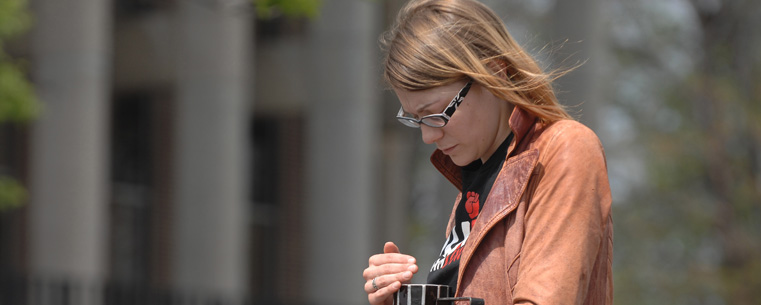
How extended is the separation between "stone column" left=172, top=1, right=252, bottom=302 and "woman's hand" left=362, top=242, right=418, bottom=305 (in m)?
14.4

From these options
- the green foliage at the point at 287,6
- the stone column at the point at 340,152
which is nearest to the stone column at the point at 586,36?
the stone column at the point at 340,152

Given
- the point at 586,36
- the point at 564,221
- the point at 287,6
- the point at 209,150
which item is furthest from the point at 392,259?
the point at 586,36

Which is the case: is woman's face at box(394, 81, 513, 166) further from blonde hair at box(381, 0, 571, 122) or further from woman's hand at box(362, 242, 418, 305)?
woman's hand at box(362, 242, 418, 305)

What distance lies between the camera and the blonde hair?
2.57m

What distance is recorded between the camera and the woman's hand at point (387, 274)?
2.61 meters

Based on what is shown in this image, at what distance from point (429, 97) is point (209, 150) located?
14902 mm

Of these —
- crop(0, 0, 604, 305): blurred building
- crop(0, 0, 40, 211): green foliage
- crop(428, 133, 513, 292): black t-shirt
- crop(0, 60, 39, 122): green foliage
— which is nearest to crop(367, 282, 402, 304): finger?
crop(428, 133, 513, 292): black t-shirt

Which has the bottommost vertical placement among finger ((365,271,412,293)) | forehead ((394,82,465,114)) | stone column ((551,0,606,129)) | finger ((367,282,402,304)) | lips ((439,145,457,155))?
finger ((367,282,402,304))

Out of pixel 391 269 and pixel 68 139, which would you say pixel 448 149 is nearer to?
pixel 391 269

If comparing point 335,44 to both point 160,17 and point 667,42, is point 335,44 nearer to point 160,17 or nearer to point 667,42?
point 160,17

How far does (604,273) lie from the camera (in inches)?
101

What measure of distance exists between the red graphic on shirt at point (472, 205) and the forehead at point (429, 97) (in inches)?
10.7

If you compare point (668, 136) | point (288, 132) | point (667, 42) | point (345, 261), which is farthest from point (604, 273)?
point (667, 42)

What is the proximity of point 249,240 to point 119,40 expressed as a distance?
5760mm
